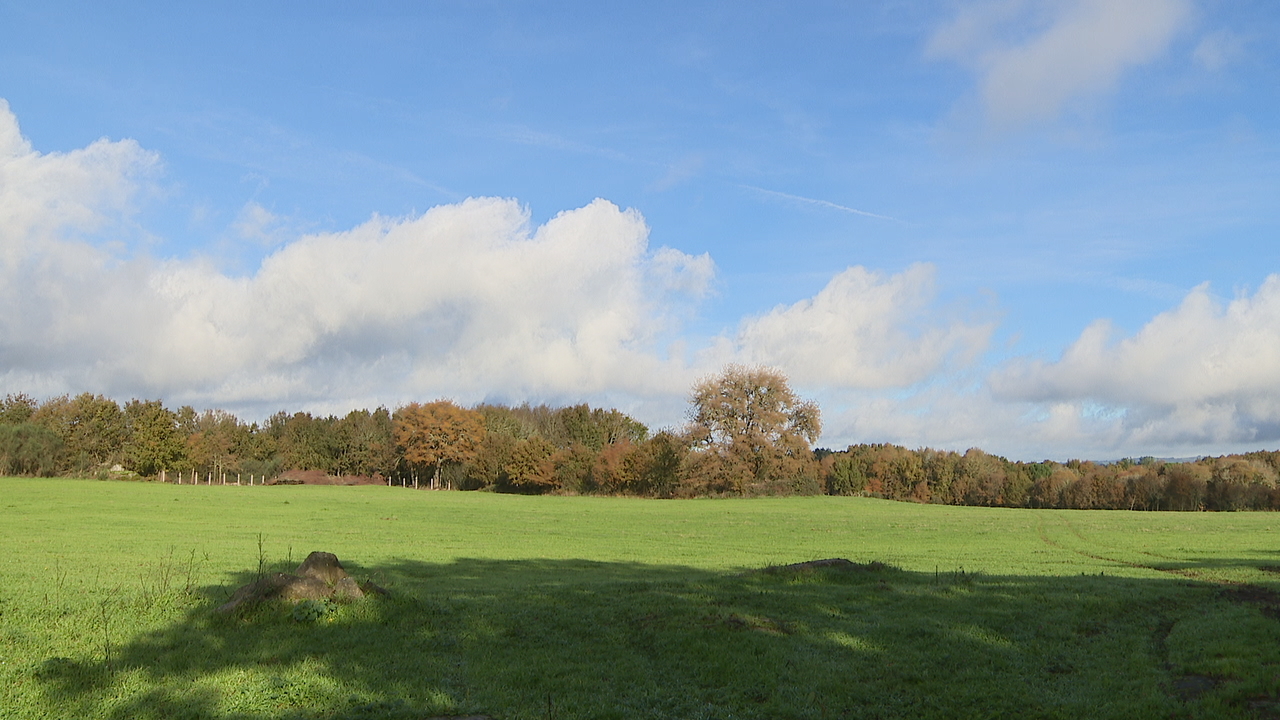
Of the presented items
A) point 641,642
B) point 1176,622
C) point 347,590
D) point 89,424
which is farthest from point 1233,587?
point 89,424

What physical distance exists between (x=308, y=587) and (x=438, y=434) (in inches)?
Answer: 3877

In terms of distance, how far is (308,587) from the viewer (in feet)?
46.5

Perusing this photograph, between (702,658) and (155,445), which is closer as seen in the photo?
(702,658)

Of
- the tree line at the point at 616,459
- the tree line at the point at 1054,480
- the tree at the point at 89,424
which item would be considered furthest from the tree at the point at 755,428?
the tree at the point at 89,424

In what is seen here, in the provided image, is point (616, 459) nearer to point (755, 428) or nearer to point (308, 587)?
point (755, 428)

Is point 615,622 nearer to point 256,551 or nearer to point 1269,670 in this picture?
point 1269,670

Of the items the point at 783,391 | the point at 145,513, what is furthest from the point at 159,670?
the point at 783,391

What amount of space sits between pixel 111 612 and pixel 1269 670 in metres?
18.2

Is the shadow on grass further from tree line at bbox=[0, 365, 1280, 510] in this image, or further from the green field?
tree line at bbox=[0, 365, 1280, 510]

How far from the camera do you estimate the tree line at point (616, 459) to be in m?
84.2

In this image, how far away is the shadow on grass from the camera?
1022cm

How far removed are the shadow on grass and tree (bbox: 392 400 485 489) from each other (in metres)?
95.1

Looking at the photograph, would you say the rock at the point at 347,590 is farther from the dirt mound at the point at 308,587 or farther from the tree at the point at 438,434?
the tree at the point at 438,434

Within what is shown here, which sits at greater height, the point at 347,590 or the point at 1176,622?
the point at 347,590
